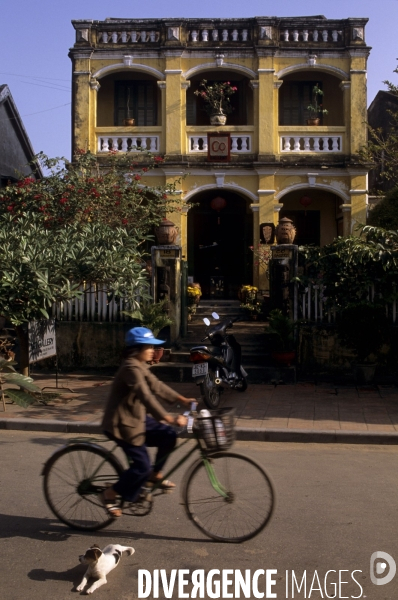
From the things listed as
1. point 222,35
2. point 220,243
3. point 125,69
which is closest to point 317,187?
point 220,243

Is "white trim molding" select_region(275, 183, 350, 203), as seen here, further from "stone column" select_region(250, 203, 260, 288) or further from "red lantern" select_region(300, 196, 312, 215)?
"stone column" select_region(250, 203, 260, 288)

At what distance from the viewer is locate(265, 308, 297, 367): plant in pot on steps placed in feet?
38.2

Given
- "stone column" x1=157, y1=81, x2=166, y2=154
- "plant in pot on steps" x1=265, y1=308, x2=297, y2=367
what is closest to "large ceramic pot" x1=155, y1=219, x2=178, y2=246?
"plant in pot on steps" x1=265, y1=308, x2=297, y2=367

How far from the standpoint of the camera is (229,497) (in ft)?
16.4

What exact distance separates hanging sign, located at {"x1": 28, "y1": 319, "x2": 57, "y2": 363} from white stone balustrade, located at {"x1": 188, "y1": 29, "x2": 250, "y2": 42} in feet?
32.6

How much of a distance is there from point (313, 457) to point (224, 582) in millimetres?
3370

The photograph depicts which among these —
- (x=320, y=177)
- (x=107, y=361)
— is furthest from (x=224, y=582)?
(x=320, y=177)

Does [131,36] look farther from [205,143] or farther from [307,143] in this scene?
[307,143]

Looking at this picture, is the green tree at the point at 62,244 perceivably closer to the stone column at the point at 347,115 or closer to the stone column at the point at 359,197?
the stone column at the point at 359,197

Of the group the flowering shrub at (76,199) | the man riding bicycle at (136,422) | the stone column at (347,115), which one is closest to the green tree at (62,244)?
the flowering shrub at (76,199)

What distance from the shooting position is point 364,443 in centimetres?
821

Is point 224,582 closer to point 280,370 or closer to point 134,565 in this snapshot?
point 134,565

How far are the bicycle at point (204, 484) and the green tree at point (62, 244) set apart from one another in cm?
459

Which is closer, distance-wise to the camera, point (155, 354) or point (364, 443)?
point (364, 443)
